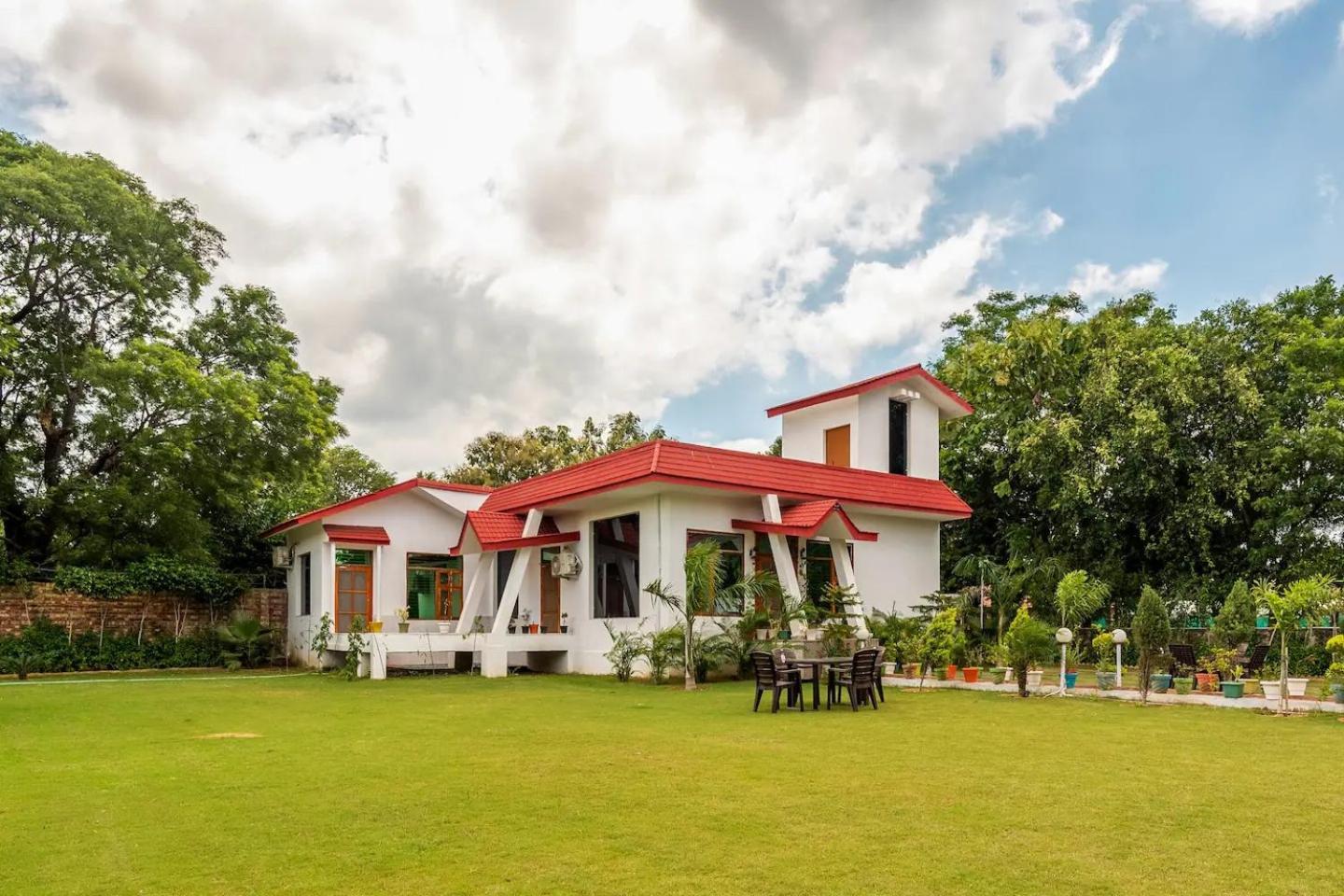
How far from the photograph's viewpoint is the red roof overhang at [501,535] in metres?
19.7

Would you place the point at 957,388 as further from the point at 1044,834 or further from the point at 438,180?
the point at 1044,834

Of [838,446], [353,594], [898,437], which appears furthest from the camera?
[898,437]

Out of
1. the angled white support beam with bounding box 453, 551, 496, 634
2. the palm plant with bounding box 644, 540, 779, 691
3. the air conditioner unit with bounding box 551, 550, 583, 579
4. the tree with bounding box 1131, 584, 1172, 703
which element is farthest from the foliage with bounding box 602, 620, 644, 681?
the tree with bounding box 1131, 584, 1172, 703

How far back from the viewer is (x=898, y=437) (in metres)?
23.3

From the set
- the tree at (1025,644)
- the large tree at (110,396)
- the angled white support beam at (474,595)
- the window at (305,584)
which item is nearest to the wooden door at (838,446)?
the angled white support beam at (474,595)

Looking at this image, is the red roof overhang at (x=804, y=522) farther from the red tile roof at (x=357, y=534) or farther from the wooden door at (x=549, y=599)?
the red tile roof at (x=357, y=534)

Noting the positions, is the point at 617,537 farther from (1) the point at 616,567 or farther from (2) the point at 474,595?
(2) the point at 474,595

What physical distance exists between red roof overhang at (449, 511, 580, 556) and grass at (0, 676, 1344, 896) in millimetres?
7973

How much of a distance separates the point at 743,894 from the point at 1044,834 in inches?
80.6

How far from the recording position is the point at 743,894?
15.3ft

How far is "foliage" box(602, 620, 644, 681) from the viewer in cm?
1767

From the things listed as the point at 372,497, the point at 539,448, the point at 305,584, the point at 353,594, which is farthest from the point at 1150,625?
the point at 539,448

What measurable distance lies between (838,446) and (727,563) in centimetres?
541

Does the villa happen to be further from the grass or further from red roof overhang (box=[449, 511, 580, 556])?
the grass
